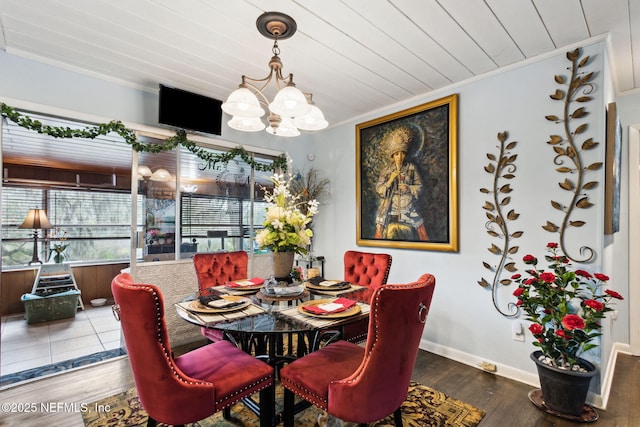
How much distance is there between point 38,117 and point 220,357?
267 cm

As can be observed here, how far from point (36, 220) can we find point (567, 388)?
6.95m

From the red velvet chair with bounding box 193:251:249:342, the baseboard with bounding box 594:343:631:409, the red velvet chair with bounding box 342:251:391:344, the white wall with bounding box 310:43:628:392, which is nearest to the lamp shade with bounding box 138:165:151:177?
the red velvet chair with bounding box 193:251:249:342

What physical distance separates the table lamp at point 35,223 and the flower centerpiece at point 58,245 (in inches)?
8.2

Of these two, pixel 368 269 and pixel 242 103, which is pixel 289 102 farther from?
pixel 368 269

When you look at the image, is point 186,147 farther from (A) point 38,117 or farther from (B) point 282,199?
(B) point 282,199

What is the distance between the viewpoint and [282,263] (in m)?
2.21

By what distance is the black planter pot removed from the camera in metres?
2.01

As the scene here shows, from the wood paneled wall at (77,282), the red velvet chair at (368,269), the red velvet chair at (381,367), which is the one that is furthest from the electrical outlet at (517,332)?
the wood paneled wall at (77,282)

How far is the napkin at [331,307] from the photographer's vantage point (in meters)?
1.73

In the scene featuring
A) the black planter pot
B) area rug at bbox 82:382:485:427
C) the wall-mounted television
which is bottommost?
area rug at bbox 82:382:485:427

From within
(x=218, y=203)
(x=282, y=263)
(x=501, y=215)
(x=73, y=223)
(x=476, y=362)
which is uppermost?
(x=218, y=203)

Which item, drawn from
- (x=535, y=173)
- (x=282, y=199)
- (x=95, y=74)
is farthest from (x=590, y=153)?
(x=95, y=74)

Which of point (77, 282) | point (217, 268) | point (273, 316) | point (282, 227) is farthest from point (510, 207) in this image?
point (77, 282)

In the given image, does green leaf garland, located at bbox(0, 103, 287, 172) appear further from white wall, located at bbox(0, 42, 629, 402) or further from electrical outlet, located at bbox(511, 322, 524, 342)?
electrical outlet, located at bbox(511, 322, 524, 342)
